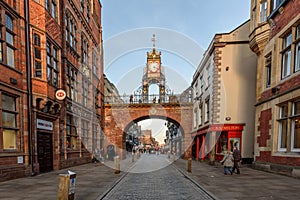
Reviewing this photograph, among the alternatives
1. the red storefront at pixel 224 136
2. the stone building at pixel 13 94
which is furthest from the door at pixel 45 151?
the red storefront at pixel 224 136

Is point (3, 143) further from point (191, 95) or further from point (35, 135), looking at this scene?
point (191, 95)

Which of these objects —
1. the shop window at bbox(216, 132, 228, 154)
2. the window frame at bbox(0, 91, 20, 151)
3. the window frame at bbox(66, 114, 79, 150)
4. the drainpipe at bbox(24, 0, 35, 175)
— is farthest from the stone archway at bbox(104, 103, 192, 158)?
the window frame at bbox(0, 91, 20, 151)

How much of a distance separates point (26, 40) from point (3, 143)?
549 centimetres

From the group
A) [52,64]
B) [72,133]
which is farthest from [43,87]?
[72,133]

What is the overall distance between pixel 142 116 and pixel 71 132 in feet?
32.5

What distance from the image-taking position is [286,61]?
35.0ft

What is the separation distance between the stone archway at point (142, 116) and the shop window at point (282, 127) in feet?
42.5

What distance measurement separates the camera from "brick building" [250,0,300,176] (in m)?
9.57

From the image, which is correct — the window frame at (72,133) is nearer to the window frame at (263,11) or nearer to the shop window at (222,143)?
the shop window at (222,143)

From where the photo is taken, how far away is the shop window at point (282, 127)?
408 inches

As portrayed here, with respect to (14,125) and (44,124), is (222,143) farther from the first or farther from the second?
(14,125)

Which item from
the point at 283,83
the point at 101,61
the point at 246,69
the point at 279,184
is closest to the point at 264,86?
the point at 283,83

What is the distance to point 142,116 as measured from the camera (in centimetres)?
2331

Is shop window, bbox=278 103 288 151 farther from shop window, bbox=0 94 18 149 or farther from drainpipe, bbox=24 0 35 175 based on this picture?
shop window, bbox=0 94 18 149
